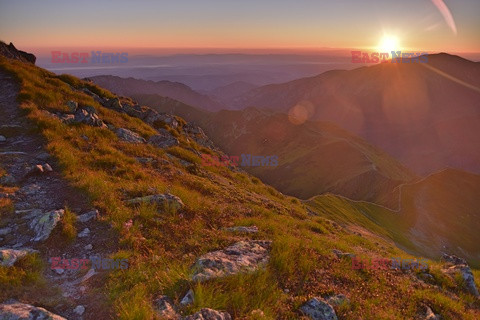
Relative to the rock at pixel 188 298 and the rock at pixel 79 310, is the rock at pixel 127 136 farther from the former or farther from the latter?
the rock at pixel 188 298

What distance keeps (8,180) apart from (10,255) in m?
4.54

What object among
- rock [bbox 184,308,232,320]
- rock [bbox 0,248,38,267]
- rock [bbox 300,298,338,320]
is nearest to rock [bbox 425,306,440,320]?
rock [bbox 300,298,338,320]

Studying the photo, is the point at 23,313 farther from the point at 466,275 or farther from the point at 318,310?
the point at 466,275

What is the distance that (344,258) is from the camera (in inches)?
355

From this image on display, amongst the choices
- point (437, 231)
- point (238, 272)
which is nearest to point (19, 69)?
point (238, 272)

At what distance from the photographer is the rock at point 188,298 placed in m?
5.21

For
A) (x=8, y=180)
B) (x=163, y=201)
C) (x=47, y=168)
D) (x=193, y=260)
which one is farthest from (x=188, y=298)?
(x=47, y=168)

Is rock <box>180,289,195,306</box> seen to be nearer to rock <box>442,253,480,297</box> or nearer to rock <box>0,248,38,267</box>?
rock <box>0,248,38,267</box>

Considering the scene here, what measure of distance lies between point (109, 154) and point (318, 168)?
578ft

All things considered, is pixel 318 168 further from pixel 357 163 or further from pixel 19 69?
pixel 19 69

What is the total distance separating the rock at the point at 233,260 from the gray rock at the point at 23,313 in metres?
2.54

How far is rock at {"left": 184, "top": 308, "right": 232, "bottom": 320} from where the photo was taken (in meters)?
4.75

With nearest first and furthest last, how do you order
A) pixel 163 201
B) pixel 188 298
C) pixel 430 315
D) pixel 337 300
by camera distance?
pixel 188 298 → pixel 337 300 → pixel 430 315 → pixel 163 201

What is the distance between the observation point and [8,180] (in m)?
9.12
